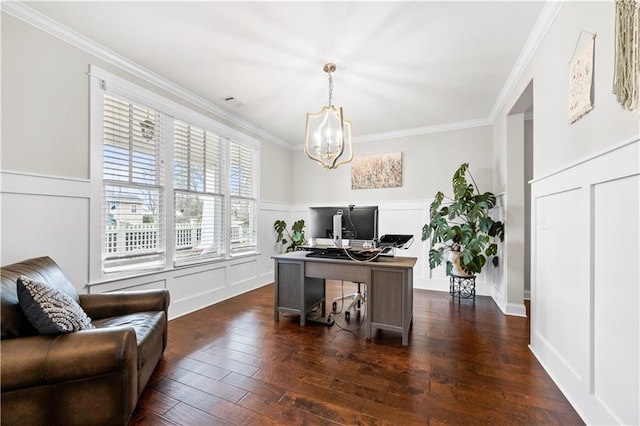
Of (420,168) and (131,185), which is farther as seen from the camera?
(420,168)

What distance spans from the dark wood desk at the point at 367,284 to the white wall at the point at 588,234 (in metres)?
1.05

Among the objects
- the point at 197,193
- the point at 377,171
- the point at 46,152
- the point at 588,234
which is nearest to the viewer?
the point at 588,234

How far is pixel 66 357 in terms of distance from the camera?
1.24 meters

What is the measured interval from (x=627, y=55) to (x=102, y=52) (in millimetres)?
3772

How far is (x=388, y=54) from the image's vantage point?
7.99 feet

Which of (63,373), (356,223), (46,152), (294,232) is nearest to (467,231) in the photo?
(356,223)

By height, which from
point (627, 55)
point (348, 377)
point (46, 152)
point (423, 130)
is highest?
point (423, 130)

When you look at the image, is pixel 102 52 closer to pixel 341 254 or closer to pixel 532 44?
pixel 341 254

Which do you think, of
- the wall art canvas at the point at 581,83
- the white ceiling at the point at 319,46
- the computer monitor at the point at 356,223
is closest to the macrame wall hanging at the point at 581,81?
the wall art canvas at the point at 581,83

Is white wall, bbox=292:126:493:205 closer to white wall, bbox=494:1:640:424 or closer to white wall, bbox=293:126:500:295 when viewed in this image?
white wall, bbox=293:126:500:295

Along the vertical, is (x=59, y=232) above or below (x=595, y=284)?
above

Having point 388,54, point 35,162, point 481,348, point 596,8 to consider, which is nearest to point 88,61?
point 35,162

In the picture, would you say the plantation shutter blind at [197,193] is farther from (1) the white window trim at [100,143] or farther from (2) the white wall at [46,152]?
(2) the white wall at [46,152]

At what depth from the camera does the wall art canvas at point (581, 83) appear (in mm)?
1451
